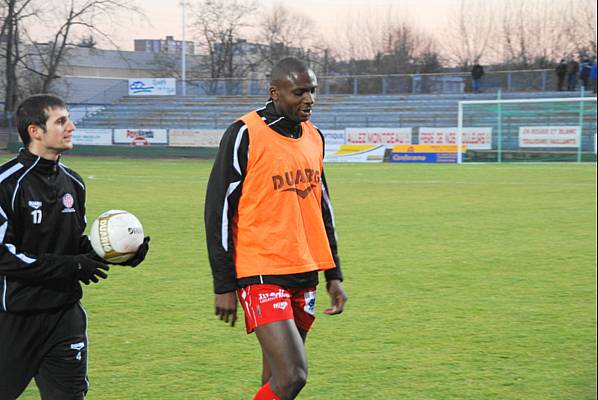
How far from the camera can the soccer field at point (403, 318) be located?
5.46 metres

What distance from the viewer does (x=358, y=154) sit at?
36.5 meters

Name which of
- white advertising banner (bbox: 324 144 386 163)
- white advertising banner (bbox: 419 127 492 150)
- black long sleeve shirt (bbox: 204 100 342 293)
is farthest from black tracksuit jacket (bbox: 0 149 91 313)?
white advertising banner (bbox: 419 127 492 150)

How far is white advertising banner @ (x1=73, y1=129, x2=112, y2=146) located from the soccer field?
92.0 feet

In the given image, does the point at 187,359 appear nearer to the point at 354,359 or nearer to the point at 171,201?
the point at 354,359

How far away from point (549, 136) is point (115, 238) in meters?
32.4

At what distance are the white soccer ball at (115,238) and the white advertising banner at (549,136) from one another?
3156 centimetres

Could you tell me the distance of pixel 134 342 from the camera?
Answer: 6484 millimetres

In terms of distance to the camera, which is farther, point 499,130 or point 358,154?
point 358,154

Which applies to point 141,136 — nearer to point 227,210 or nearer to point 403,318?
point 403,318

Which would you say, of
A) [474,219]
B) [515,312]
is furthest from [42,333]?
[474,219]

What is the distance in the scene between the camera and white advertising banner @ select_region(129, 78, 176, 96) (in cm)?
5053

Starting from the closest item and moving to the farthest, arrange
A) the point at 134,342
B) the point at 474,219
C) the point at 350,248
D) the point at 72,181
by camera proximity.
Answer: the point at 72,181
the point at 134,342
the point at 350,248
the point at 474,219

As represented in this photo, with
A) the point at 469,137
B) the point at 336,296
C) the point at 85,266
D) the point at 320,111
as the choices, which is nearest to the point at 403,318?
the point at 336,296

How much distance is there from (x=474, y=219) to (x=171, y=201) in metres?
6.70
